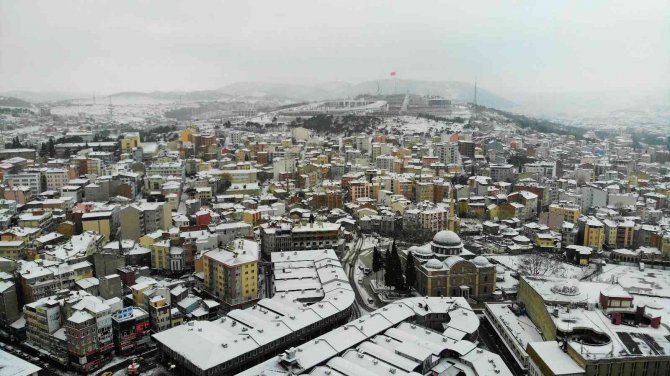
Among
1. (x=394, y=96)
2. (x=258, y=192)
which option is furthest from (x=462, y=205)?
(x=394, y=96)

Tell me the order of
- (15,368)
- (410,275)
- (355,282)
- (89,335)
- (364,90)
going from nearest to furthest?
(15,368), (89,335), (410,275), (355,282), (364,90)

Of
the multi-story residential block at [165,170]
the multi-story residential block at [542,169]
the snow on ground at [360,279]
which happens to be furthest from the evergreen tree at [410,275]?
the multi-story residential block at [542,169]

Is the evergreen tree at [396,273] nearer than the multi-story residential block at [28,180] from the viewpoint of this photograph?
Yes

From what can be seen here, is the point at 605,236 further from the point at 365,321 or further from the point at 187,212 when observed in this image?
the point at 187,212

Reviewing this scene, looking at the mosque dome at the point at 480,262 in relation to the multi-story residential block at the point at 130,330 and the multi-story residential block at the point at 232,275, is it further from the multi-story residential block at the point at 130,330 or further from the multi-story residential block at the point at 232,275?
the multi-story residential block at the point at 130,330

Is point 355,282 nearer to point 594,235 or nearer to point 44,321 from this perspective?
point 44,321

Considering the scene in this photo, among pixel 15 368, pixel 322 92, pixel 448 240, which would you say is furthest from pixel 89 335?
pixel 322 92
